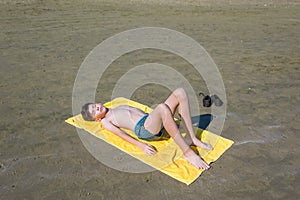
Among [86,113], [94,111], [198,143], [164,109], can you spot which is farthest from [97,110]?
[198,143]

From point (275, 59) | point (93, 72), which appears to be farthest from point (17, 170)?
point (275, 59)

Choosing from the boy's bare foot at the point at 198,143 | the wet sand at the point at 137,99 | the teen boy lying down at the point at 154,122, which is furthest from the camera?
the boy's bare foot at the point at 198,143

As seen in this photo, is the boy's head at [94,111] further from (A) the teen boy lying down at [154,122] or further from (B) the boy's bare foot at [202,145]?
(B) the boy's bare foot at [202,145]

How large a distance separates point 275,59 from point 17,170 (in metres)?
6.58

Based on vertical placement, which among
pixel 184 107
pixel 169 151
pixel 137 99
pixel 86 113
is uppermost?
pixel 184 107

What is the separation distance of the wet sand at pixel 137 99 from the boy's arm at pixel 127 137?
14.5 inches

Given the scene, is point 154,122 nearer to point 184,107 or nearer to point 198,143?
point 184,107

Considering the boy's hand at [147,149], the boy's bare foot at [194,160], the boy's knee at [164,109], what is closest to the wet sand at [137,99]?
the boy's bare foot at [194,160]

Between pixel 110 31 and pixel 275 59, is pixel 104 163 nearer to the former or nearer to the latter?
pixel 275 59

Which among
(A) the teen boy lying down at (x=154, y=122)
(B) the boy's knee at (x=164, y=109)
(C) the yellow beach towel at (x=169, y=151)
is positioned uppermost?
(B) the boy's knee at (x=164, y=109)

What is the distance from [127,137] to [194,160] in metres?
0.94

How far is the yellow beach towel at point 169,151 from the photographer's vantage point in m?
3.65

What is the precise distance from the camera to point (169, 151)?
405cm

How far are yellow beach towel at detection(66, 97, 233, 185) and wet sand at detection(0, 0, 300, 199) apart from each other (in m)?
0.12
